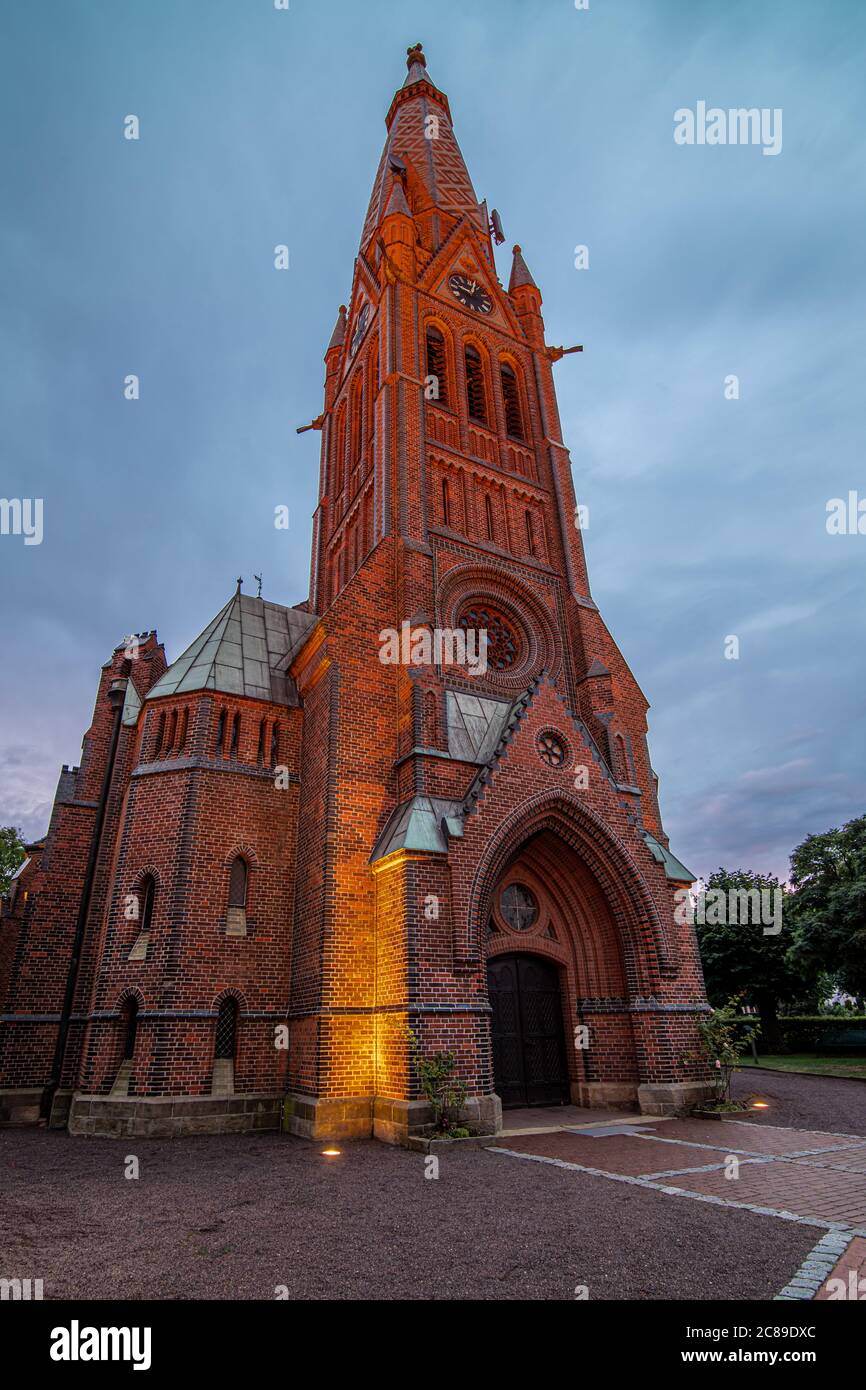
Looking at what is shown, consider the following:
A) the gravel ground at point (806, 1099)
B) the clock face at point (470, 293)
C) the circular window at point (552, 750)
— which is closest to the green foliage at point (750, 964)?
the gravel ground at point (806, 1099)

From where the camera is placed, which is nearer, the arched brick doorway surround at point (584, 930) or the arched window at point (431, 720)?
the arched brick doorway surround at point (584, 930)

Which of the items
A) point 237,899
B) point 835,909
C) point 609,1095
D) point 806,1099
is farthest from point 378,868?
point 835,909

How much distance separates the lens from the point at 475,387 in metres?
21.6

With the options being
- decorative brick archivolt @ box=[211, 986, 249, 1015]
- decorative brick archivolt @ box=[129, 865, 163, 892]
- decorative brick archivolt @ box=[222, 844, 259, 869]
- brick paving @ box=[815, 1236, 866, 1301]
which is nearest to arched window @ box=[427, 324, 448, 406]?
decorative brick archivolt @ box=[222, 844, 259, 869]

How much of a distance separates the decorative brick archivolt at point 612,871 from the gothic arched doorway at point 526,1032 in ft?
4.98

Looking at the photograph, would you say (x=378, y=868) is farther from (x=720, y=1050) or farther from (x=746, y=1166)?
(x=720, y=1050)

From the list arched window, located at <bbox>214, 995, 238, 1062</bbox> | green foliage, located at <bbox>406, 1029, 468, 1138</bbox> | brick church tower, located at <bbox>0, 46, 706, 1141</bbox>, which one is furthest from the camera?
arched window, located at <bbox>214, 995, 238, 1062</bbox>

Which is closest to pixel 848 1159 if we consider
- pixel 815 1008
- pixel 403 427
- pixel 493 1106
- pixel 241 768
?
pixel 493 1106

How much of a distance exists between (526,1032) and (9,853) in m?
30.2

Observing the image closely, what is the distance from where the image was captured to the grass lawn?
67.4ft

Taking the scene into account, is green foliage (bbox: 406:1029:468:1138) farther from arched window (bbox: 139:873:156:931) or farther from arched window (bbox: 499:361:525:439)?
arched window (bbox: 499:361:525:439)

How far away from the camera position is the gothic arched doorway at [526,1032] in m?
13.5

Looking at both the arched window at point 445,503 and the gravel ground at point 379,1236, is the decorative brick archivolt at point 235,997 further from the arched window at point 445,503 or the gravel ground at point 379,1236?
the arched window at point 445,503

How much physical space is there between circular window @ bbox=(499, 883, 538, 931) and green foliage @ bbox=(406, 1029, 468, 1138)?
157 inches
